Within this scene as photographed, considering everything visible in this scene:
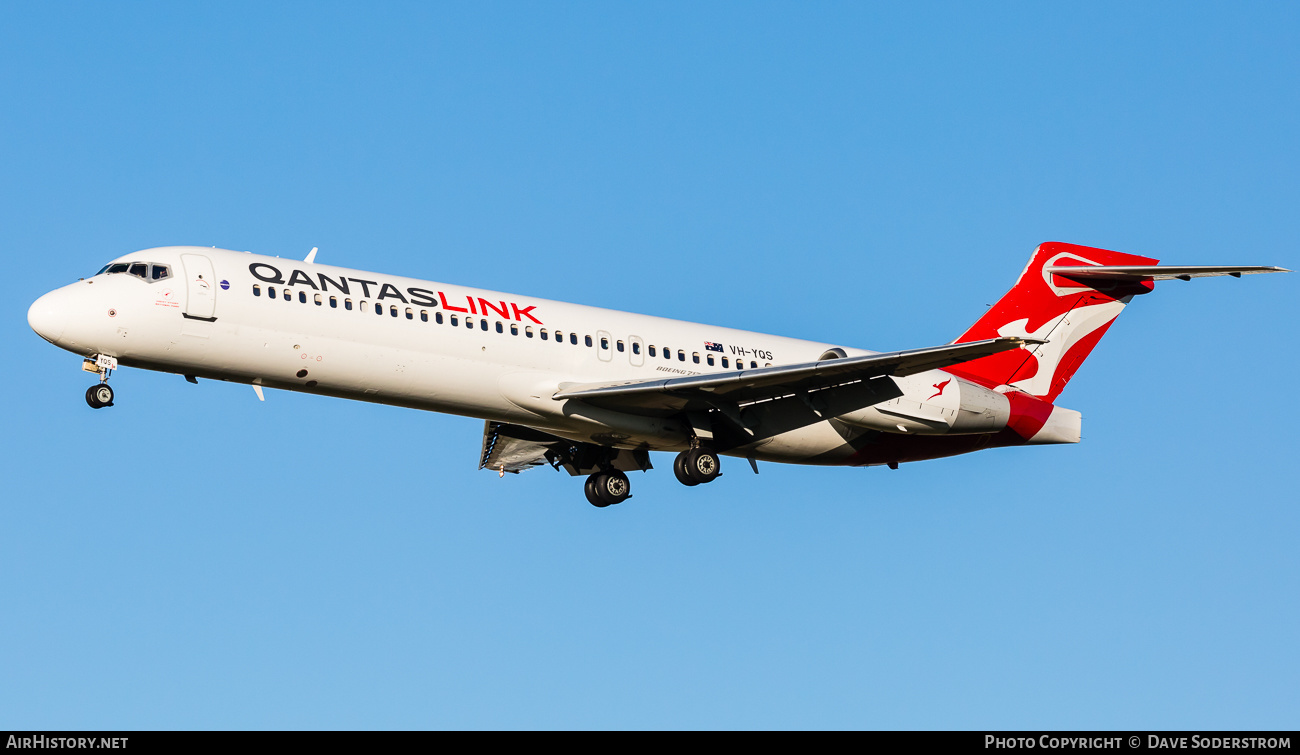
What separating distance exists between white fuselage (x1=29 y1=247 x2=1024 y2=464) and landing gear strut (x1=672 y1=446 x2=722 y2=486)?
451 mm

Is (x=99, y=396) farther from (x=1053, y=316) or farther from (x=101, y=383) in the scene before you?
(x=1053, y=316)

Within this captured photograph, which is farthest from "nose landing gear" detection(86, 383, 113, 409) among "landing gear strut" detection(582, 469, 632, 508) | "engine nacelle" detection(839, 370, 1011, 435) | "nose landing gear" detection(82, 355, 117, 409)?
"engine nacelle" detection(839, 370, 1011, 435)

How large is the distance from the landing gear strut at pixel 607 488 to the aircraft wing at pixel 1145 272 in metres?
10.6

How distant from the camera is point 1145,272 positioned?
1195 inches

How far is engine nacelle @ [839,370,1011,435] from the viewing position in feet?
94.9

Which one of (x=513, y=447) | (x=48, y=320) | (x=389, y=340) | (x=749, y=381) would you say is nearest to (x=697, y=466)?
(x=749, y=381)

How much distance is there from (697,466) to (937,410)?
5337 millimetres

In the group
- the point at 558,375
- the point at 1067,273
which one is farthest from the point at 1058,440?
the point at 558,375

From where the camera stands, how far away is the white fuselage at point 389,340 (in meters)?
23.8

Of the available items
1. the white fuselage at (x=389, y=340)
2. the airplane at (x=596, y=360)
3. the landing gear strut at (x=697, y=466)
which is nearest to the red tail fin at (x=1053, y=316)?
the airplane at (x=596, y=360)

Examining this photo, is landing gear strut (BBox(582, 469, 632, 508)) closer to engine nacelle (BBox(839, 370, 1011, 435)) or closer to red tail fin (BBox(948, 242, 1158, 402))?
engine nacelle (BBox(839, 370, 1011, 435))

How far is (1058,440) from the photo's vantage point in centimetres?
3070
